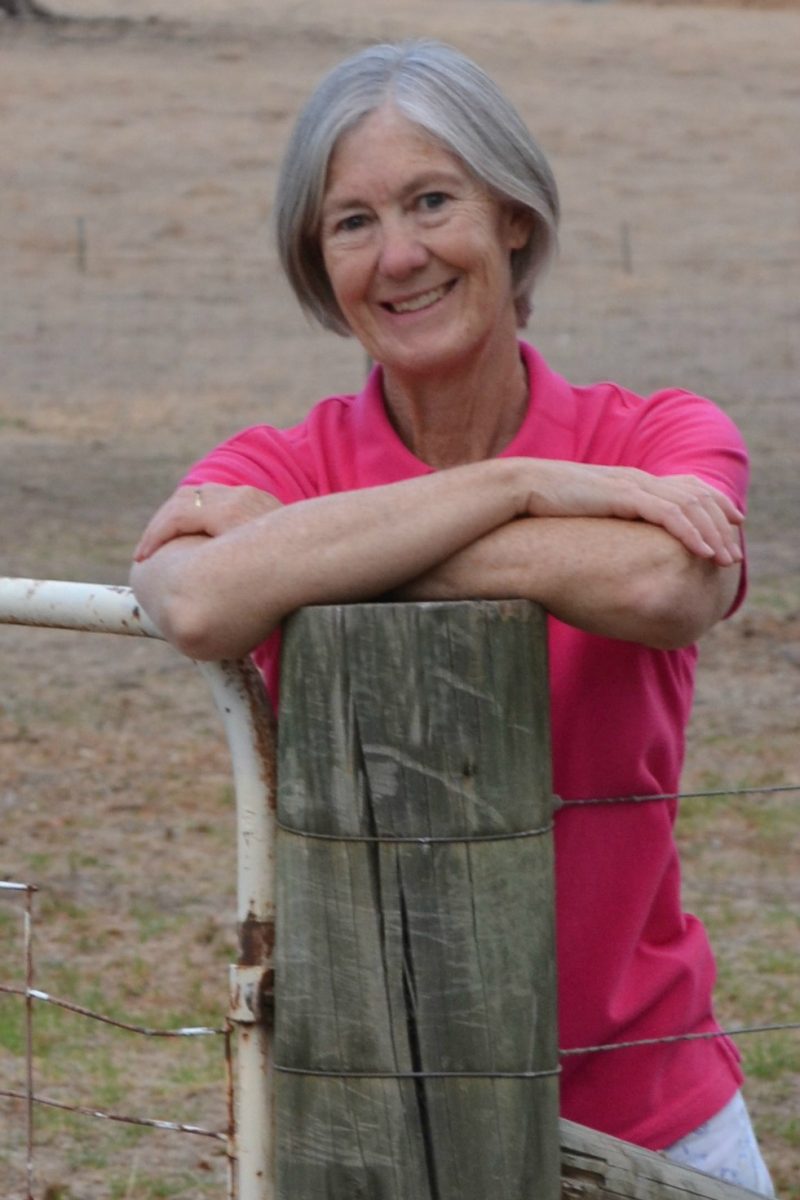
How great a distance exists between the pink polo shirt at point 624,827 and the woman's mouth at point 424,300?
18cm

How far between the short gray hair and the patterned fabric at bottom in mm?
1015

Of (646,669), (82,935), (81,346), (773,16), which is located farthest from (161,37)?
(646,669)

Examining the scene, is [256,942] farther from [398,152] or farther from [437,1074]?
[398,152]

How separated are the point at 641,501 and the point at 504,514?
0.43ft

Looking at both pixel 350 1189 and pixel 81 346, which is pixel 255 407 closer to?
pixel 81 346

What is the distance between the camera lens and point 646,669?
2.21m

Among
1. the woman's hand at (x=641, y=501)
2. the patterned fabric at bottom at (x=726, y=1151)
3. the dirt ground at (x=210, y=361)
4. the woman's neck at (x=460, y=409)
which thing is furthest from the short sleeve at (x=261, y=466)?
the dirt ground at (x=210, y=361)

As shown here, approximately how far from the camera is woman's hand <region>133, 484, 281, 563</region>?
2.17m

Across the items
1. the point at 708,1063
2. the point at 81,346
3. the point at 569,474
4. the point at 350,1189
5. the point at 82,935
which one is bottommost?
the point at 350,1189

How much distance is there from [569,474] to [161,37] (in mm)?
28200

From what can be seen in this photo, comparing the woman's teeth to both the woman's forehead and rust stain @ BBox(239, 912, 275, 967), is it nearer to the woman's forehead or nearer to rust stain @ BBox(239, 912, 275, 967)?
the woman's forehead

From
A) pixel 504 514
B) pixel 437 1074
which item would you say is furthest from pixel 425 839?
pixel 504 514

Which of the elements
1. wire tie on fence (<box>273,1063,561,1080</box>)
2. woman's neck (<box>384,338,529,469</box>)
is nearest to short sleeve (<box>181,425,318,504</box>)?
woman's neck (<box>384,338,529,469</box>)

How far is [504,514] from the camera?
2.03m
